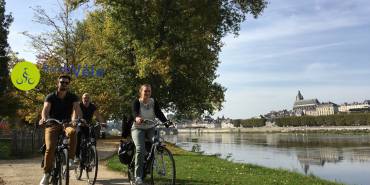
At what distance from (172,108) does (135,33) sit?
1178 centimetres

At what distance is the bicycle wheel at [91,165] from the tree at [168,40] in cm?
1447

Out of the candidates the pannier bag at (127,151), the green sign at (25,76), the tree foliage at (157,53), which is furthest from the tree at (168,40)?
the pannier bag at (127,151)

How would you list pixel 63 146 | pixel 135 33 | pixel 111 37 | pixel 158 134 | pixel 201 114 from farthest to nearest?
pixel 201 114
pixel 111 37
pixel 135 33
pixel 158 134
pixel 63 146

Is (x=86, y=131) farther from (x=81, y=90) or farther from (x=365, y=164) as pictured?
(x=365, y=164)

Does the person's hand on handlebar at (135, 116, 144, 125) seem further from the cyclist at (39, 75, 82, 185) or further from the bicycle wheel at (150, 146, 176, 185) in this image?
the cyclist at (39, 75, 82, 185)

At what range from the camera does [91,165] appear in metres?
9.84

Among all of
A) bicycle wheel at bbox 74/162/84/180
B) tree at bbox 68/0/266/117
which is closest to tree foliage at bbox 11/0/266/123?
tree at bbox 68/0/266/117

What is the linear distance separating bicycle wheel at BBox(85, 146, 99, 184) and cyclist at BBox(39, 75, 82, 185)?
1454 millimetres

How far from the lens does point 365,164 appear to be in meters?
35.6

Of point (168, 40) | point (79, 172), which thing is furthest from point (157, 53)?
point (79, 172)

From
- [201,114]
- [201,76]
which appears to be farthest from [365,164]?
[201,76]

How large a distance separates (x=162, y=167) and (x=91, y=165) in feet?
6.58

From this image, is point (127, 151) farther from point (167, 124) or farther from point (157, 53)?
point (157, 53)

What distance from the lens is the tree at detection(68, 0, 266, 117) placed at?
82.4 ft
